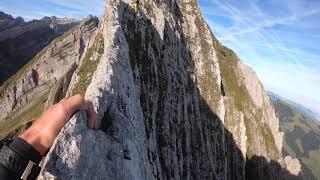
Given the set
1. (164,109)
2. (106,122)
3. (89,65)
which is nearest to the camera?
(106,122)

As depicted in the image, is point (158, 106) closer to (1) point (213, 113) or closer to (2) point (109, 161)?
(1) point (213, 113)

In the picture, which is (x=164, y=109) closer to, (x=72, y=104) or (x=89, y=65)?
(x=89, y=65)

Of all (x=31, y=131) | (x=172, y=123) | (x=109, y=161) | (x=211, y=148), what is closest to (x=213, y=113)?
Result: (x=211, y=148)

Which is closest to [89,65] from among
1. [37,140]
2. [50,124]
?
[50,124]

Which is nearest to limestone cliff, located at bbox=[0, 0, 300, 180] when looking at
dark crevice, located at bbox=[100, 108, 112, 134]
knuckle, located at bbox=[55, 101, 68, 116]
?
dark crevice, located at bbox=[100, 108, 112, 134]

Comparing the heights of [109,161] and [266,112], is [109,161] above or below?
below

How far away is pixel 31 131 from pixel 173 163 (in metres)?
36.2

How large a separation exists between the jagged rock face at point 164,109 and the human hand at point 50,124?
0.34 meters

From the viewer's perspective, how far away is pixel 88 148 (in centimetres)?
1886

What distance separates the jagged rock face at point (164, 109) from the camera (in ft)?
69.7

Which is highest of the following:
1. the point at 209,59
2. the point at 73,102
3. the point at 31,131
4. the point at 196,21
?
the point at 196,21

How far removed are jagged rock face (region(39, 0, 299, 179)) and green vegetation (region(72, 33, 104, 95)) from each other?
0.10m

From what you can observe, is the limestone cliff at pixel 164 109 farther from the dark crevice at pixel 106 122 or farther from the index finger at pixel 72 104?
the index finger at pixel 72 104

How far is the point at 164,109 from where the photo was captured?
52.9 metres
